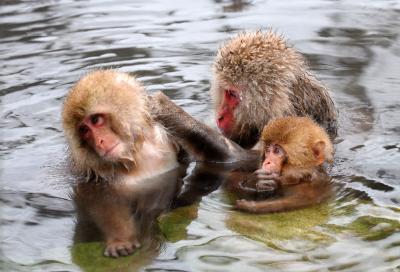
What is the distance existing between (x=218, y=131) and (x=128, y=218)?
1303 millimetres

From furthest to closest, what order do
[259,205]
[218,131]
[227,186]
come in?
[218,131]
[227,186]
[259,205]

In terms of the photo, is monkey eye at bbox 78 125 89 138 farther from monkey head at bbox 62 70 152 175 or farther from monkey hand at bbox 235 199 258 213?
monkey hand at bbox 235 199 258 213

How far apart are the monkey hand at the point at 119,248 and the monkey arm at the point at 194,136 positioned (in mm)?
1388

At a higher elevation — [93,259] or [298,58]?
[298,58]

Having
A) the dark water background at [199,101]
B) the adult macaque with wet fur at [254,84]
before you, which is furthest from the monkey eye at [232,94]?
the dark water background at [199,101]

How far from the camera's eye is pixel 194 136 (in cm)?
650

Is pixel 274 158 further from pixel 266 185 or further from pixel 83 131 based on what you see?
pixel 83 131

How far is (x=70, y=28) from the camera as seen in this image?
10.8 meters

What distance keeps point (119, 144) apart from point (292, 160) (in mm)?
1222

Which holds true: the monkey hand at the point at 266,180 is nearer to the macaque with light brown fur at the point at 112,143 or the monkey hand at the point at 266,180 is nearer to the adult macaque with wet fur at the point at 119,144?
the adult macaque with wet fur at the point at 119,144

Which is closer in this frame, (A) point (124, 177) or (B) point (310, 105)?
(A) point (124, 177)

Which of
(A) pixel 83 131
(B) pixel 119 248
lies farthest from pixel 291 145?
(B) pixel 119 248

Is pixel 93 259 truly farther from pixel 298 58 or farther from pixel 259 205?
pixel 298 58

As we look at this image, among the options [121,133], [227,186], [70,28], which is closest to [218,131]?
[227,186]
